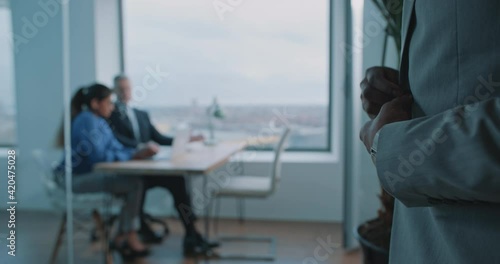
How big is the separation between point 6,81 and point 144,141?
2359 mm

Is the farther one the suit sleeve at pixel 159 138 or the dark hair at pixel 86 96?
the suit sleeve at pixel 159 138

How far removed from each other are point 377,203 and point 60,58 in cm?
205

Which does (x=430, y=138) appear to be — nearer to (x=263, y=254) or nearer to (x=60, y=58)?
(x=60, y=58)

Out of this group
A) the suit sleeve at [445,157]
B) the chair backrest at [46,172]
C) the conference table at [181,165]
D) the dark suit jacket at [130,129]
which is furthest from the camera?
the dark suit jacket at [130,129]

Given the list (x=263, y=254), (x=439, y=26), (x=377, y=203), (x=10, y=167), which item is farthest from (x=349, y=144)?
(x=439, y=26)

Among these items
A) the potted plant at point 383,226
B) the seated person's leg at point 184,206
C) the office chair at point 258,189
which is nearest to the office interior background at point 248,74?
the office chair at point 258,189

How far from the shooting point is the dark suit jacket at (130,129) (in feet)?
11.5

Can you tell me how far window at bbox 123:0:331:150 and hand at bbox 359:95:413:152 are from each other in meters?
3.67

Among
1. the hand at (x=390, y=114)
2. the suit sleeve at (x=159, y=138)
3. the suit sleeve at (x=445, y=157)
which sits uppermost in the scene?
the hand at (x=390, y=114)

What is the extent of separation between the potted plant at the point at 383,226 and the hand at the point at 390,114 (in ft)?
2.93

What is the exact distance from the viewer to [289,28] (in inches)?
166

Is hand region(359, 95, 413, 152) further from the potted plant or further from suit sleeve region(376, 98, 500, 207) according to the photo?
the potted plant

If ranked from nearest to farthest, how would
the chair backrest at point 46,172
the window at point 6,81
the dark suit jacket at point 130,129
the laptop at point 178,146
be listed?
the window at point 6,81
the chair backrest at point 46,172
the laptop at point 178,146
the dark suit jacket at point 130,129

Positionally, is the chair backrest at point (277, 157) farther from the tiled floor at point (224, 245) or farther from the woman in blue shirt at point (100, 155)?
the woman in blue shirt at point (100, 155)
